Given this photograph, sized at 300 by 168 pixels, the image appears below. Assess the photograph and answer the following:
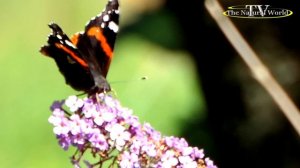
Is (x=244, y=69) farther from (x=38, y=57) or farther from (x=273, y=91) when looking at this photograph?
(x=273, y=91)

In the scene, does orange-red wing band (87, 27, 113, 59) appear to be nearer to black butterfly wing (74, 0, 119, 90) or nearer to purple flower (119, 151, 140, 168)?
black butterfly wing (74, 0, 119, 90)

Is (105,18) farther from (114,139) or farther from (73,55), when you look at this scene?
(114,139)

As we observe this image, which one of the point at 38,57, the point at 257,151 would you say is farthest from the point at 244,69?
the point at 38,57

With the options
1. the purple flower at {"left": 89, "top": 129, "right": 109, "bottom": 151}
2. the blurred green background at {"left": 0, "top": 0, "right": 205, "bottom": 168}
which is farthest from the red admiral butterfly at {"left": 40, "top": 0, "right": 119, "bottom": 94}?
the blurred green background at {"left": 0, "top": 0, "right": 205, "bottom": 168}

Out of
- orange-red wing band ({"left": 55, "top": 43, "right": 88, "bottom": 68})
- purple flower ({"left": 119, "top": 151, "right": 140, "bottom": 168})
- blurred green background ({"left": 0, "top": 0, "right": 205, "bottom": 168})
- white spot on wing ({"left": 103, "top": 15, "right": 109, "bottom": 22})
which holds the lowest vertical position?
purple flower ({"left": 119, "top": 151, "right": 140, "bottom": 168})

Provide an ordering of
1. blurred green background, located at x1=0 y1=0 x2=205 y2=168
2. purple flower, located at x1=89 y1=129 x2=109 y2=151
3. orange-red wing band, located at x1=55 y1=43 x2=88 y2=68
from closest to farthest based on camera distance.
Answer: purple flower, located at x1=89 y1=129 x2=109 y2=151, orange-red wing band, located at x1=55 y1=43 x2=88 y2=68, blurred green background, located at x1=0 y1=0 x2=205 y2=168

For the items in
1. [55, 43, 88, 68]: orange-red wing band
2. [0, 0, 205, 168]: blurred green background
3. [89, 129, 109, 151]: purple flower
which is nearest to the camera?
A: [89, 129, 109, 151]: purple flower

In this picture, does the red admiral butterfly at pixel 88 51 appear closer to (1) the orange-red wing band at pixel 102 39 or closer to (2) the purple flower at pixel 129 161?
(1) the orange-red wing band at pixel 102 39

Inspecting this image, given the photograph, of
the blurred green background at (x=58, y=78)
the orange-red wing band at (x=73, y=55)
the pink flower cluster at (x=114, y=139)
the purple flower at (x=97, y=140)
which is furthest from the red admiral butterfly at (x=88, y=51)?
the blurred green background at (x=58, y=78)
